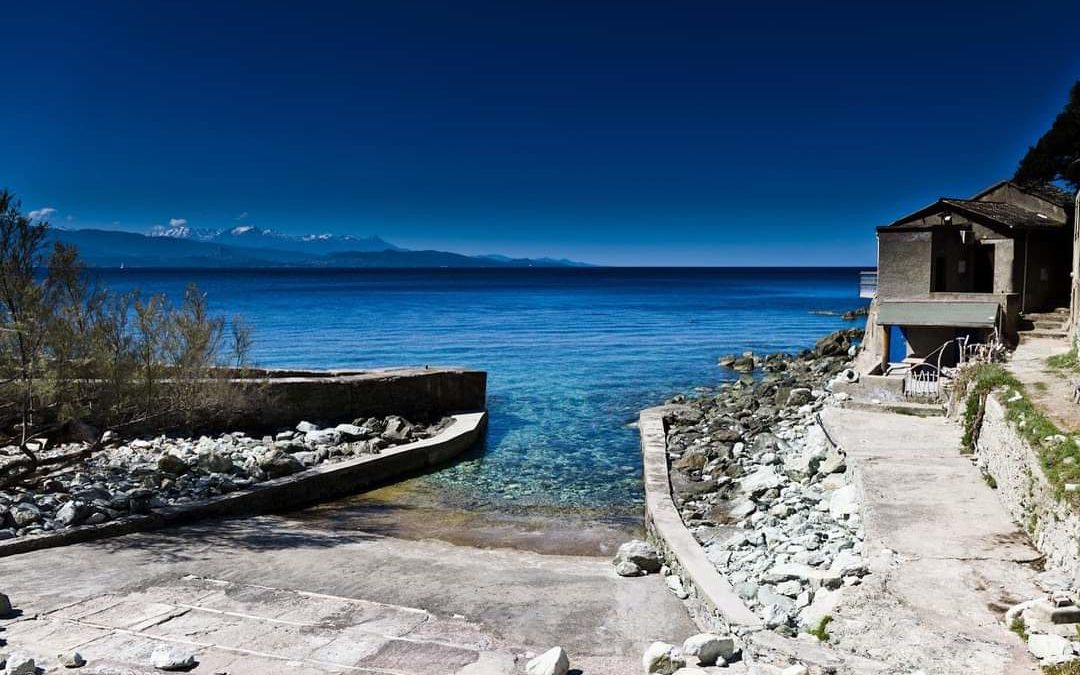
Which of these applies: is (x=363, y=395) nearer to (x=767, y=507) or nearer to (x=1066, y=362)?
(x=767, y=507)

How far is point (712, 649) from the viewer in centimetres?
593

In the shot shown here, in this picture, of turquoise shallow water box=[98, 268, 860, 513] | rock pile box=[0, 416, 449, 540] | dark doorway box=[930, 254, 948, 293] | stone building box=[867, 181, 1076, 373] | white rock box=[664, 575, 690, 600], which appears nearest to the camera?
white rock box=[664, 575, 690, 600]

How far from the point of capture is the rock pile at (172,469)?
1005 cm

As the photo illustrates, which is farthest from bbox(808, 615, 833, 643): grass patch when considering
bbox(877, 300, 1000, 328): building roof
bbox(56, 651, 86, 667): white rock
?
bbox(877, 300, 1000, 328): building roof

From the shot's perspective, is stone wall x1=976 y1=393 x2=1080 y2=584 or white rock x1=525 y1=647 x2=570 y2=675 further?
stone wall x1=976 y1=393 x2=1080 y2=584

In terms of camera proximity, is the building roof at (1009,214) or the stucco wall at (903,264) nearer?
the building roof at (1009,214)

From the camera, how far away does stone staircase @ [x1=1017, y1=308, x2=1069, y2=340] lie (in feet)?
Result: 75.6

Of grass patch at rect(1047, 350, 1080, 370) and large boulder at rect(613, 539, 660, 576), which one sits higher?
grass patch at rect(1047, 350, 1080, 370)

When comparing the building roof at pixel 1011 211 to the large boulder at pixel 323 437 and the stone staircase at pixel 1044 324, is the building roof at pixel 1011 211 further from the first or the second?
the large boulder at pixel 323 437

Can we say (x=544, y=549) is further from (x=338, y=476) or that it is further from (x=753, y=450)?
(x=753, y=450)

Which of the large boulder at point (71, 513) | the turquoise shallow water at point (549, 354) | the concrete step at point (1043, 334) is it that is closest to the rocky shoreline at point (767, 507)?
the turquoise shallow water at point (549, 354)

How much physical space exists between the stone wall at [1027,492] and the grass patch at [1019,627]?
1.08m

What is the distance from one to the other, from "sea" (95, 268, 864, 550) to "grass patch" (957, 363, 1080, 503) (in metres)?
5.90

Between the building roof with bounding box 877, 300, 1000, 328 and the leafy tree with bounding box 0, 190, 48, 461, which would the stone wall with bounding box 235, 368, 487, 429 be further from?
the building roof with bounding box 877, 300, 1000, 328
